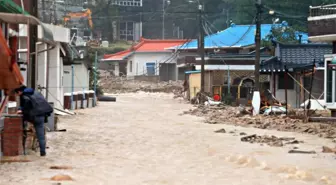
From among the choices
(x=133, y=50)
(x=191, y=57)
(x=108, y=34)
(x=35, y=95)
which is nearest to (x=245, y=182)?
(x=35, y=95)

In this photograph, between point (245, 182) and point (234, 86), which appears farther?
point (234, 86)

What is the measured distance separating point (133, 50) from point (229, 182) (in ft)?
215

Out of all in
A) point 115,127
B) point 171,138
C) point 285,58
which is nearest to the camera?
point 171,138

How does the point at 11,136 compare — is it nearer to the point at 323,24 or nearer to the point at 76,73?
the point at 323,24

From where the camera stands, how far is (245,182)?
12.6m

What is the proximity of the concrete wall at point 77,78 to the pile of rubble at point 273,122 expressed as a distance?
7.92 meters

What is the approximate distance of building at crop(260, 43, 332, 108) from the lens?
3844 cm

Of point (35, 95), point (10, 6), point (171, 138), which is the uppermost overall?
point (10, 6)

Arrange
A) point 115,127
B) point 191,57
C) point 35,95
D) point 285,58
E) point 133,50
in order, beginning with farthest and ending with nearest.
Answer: point 133,50 → point 191,57 → point 285,58 → point 115,127 → point 35,95

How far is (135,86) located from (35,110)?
5638cm

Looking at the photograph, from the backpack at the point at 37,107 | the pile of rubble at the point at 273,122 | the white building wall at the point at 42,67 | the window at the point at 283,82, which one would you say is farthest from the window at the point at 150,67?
the backpack at the point at 37,107

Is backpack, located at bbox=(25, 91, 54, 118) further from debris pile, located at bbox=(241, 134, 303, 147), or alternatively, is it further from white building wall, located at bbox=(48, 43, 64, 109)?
white building wall, located at bbox=(48, 43, 64, 109)

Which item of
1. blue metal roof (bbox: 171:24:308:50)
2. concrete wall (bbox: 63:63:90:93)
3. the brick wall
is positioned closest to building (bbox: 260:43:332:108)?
concrete wall (bbox: 63:63:90:93)

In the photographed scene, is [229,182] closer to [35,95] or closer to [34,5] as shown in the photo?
[35,95]
